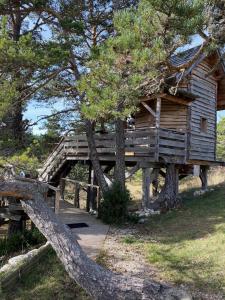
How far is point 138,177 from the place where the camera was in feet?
97.9

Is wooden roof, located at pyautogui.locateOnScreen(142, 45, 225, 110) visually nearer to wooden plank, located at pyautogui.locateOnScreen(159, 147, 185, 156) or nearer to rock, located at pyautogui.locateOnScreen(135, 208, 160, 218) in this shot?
wooden plank, located at pyautogui.locateOnScreen(159, 147, 185, 156)

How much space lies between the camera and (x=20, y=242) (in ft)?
32.8

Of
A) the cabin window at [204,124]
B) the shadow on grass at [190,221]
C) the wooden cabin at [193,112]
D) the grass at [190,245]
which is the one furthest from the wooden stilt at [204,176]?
the grass at [190,245]

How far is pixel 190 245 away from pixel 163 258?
1.29 meters

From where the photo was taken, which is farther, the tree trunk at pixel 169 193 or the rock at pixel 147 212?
the tree trunk at pixel 169 193

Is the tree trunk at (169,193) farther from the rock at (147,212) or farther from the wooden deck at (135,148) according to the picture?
the wooden deck at (135,148)

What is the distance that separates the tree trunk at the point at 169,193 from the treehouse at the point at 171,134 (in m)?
0.53

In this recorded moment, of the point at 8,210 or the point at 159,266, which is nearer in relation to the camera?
the point at 159,266

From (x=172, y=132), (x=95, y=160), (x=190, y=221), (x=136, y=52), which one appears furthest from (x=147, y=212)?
(x=136, y=52)

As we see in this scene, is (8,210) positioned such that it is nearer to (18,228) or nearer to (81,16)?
(18,228)

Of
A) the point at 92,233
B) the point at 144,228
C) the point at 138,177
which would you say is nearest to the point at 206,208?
the point at 144,228

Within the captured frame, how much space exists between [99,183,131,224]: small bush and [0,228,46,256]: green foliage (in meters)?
3.42

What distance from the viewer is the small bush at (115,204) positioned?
12.9 metres

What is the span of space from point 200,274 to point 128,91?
15.0ft
